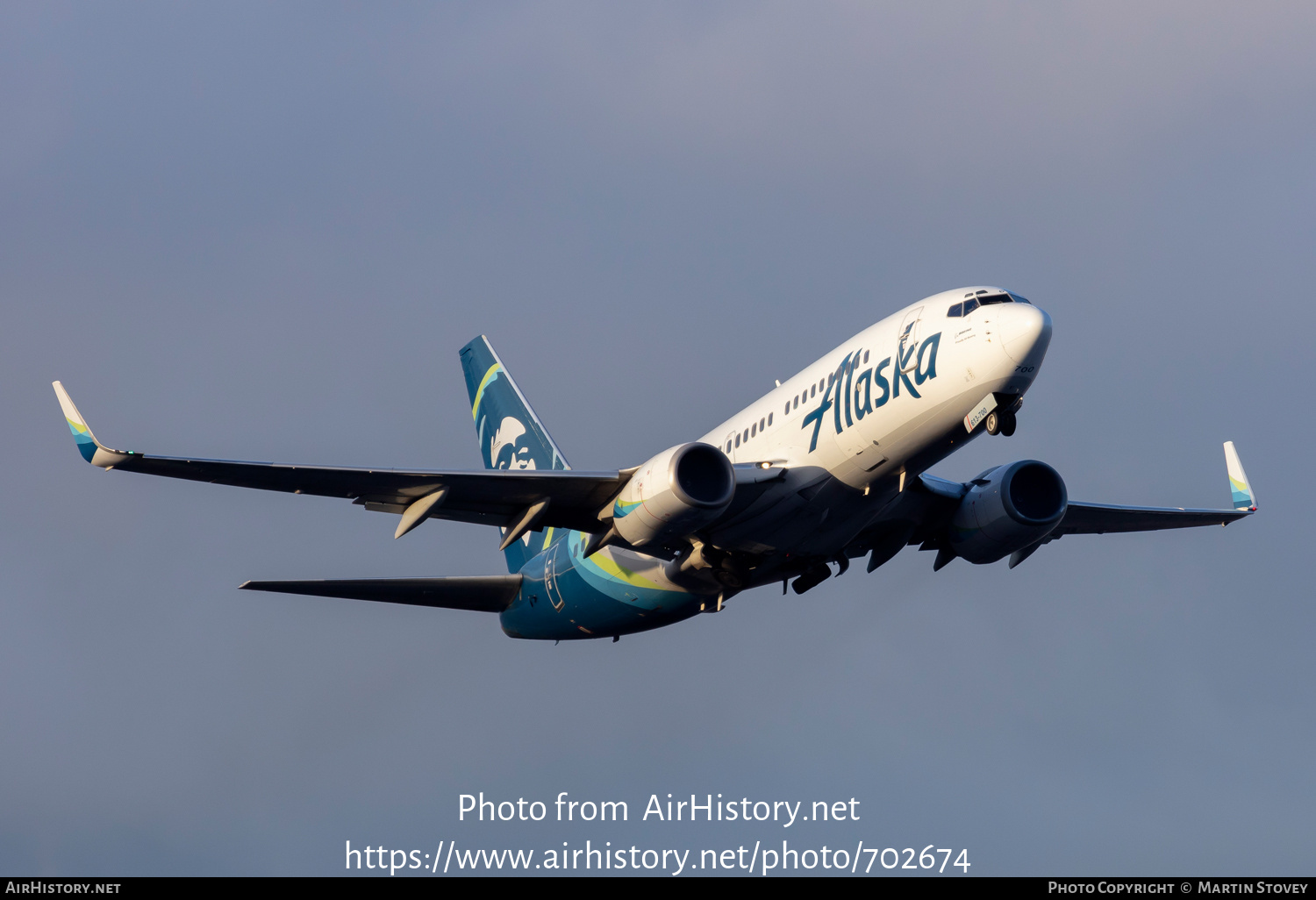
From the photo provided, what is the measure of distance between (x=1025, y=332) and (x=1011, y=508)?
830cm

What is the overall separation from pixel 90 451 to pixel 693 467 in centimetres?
1309

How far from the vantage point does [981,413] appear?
29703 mm

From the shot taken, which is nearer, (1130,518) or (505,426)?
(1130,518)

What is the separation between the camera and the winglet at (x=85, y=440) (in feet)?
96.9

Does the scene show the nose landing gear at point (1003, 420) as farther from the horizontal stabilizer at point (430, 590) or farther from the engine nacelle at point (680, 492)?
the horizontal stabilizer at point (430, 590)

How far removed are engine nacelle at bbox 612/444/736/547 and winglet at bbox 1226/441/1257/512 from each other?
18083mm

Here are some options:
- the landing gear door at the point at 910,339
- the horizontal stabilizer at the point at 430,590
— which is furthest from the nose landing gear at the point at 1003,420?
the horizontal stabilizer at the point at 430,590

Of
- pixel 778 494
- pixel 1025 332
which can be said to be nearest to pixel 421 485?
pixel 778 494

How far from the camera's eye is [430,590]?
40.2 metres

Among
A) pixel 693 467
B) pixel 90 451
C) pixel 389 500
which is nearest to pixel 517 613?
pixel 389 500

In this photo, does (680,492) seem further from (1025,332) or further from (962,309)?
(1025,332)

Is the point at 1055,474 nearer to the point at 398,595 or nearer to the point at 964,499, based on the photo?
the point at 964,499

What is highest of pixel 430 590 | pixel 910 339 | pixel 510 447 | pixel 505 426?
pixel 910 339

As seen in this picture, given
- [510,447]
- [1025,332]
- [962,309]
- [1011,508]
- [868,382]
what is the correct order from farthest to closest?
[510,447]
[1011,508]
[868,382]
[962,309]
[1025,332]
